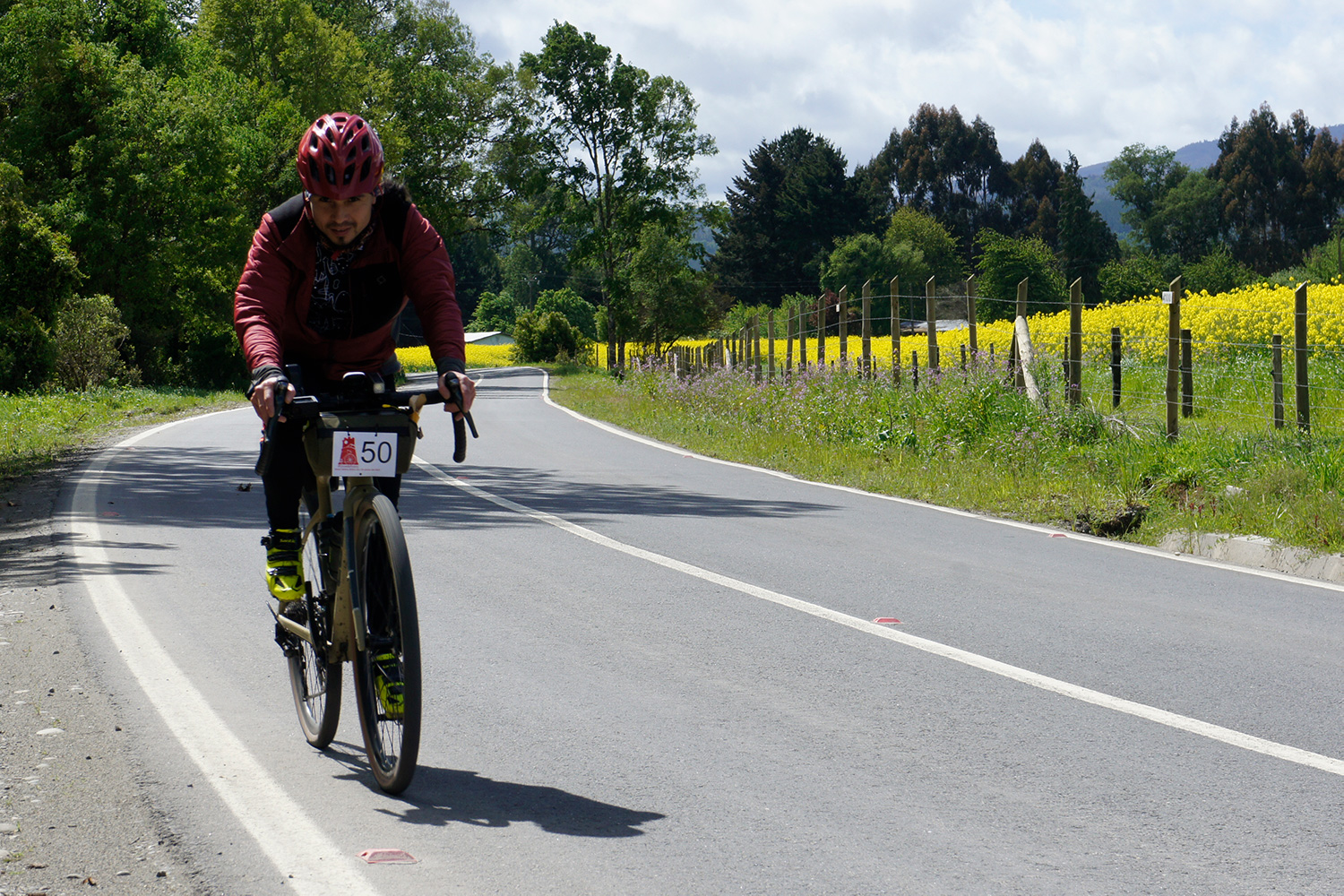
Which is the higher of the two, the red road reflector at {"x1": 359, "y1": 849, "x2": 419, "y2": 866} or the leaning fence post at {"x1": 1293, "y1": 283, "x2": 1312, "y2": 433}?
the leaning fence post at {"x1": 1293, "y1": 283, "x2": 1312, "y2": 433}

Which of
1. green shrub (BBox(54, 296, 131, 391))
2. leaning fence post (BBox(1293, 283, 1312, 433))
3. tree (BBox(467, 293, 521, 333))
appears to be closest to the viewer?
leaning fence post (BBox(1293, 283, 1312, 433))

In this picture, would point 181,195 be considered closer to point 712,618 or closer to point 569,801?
point 712,618

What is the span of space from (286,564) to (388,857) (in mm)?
1490

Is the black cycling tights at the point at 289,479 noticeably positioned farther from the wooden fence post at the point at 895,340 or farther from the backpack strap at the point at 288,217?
the wooden fence post at the point at 895,340

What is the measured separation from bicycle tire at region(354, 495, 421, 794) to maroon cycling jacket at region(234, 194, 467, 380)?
0.64m

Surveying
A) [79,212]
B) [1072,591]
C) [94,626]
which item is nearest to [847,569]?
[1072,591]

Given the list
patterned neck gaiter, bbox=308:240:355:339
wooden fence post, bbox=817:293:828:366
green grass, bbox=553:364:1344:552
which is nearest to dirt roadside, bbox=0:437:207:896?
patterned neck gaiter, bbox=308:240:355:339

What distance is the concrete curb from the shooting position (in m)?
8.77

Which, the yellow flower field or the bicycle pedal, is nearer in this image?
the bicycle pedal

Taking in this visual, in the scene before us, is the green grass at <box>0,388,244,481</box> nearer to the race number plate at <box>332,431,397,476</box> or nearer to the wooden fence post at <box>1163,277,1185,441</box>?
the race number plate at <box>332,431,397,476</box>

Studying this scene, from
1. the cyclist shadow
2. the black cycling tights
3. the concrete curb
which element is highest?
the black cycling tights

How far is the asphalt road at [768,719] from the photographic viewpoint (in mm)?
3734

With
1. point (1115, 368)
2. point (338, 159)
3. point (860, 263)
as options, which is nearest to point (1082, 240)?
point (860, 263)

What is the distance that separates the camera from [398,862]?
12.2 feet
